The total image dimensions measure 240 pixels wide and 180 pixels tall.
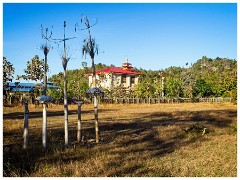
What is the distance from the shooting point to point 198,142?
966 centimetres

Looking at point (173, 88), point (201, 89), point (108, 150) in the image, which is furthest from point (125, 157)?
point (201, 89)

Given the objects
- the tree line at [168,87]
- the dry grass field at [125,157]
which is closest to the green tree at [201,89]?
the tree line at [168,87]

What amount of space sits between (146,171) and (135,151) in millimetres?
2004

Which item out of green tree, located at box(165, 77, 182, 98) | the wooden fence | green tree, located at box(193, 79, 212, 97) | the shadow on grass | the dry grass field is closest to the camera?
the dry grass field

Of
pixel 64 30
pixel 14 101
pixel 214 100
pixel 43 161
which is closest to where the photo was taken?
pixel 43 161

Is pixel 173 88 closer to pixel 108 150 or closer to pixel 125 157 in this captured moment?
pixel 108 150

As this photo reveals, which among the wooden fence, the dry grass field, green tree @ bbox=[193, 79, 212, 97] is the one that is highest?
green tree @ bbox=[193, 79, 212, 97]

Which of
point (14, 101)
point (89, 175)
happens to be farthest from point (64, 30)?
point (14, 101)

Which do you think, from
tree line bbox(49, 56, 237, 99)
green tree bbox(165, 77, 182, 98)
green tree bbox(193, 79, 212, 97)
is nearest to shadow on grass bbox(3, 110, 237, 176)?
tree line bbox(49, 56, 237, 99)

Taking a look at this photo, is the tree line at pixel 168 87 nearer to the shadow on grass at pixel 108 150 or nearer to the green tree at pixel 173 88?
the green tree at pixel 173 88

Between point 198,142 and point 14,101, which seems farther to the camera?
point 14,101

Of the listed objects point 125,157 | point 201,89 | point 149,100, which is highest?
point 201,89

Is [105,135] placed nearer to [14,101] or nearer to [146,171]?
[146,171]

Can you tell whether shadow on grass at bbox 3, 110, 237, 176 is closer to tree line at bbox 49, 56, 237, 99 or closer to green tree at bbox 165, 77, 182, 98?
tree line at bbox 49, 56, 237, 99
